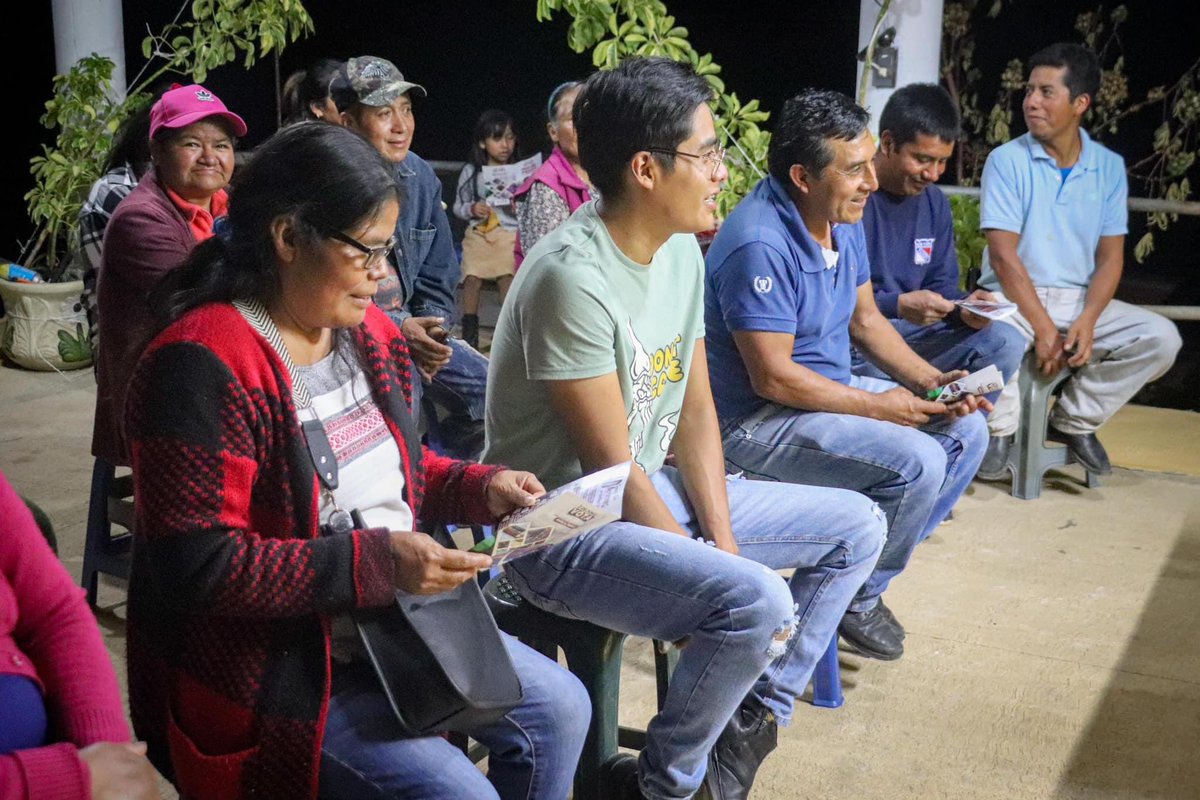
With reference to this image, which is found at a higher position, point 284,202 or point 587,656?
point 284,202

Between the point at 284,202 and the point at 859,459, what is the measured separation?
159 centimetres

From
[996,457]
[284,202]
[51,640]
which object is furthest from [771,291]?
[996,457]

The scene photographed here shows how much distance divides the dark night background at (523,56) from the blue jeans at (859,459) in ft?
12.4

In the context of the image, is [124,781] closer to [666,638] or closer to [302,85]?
[666,638]

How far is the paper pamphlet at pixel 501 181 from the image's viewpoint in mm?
6680

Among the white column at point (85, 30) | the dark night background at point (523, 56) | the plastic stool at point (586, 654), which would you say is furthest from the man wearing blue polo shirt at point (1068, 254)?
the white column at point (85, 30)

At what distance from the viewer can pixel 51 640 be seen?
1.63m

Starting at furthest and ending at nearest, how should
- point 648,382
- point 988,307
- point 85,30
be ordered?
1. point 85,30
2. point 988,307
3. point 648,382

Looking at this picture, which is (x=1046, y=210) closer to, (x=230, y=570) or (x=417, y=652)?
(x=417, y=652)

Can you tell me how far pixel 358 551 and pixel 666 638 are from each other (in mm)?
733

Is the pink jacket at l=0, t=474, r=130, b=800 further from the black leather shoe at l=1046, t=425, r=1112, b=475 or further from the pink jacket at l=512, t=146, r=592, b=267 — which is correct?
the black leather shoe at l=1046, t=425, r=1112, b=475

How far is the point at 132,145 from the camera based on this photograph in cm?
353

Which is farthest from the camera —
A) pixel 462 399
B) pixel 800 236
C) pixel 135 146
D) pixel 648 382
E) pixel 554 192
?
pixel 554 192

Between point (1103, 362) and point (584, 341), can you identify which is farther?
point (1103, 362)
